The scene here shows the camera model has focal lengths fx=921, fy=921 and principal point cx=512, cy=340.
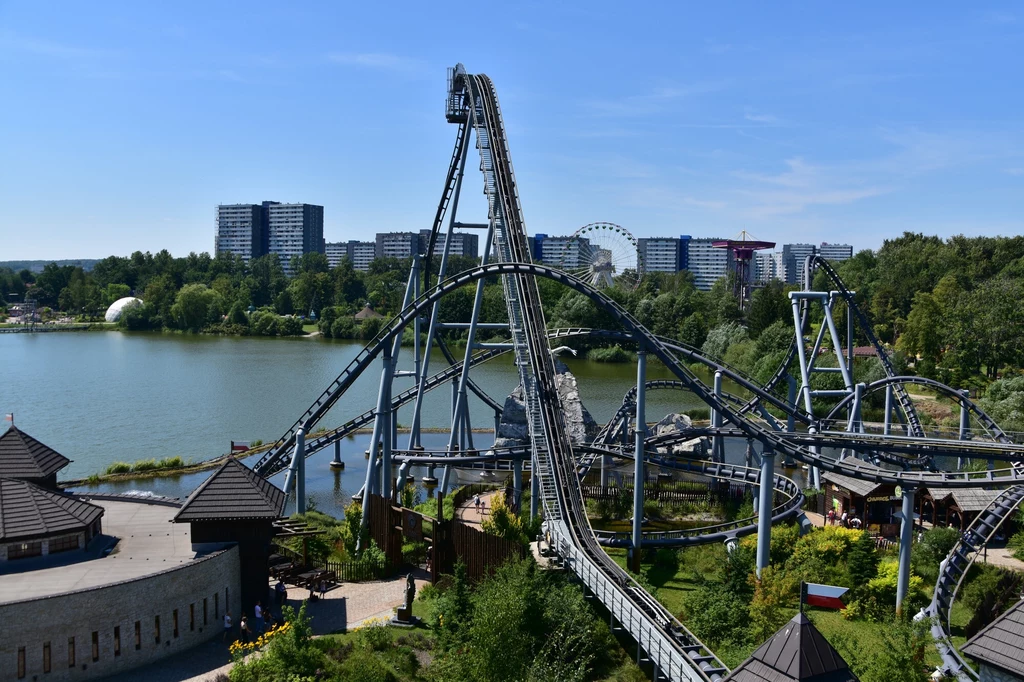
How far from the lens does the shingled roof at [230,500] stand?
20.4 metres

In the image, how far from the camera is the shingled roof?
20.4 metres

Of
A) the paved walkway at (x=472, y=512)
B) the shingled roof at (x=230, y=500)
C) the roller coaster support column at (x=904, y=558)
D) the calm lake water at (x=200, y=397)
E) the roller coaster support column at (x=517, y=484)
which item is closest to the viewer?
the shingled roof at (x=230, y=500)

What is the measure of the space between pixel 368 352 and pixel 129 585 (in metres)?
13.1

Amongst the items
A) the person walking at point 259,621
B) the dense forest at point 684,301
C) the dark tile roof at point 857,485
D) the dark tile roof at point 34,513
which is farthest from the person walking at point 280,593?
the dense forest at point 684,301

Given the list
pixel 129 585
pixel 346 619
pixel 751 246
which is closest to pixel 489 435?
pixel 346 619

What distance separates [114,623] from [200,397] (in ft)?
148

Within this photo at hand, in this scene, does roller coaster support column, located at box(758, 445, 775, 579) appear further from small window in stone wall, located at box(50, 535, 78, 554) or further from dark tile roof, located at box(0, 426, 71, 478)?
dark tile roof, located at box(0, 426, 71, 478)

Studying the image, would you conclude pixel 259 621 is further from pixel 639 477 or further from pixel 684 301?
pixel 684 301

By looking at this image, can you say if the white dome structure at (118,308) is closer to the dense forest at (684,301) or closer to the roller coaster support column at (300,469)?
the dense forest at (684,301)

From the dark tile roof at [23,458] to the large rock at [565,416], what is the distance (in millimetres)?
17992

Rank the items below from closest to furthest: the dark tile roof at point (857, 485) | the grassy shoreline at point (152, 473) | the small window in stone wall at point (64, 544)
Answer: the small window in stone wall at point (64, 544), the dark tile roof at point (857, 485), the grassy shoreline at point (152, 473)

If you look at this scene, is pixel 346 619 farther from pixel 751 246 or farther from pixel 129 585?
pixel 751 246

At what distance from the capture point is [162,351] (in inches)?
3583

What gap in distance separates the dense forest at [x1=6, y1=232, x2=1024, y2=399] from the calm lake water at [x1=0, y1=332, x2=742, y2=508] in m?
7.97
